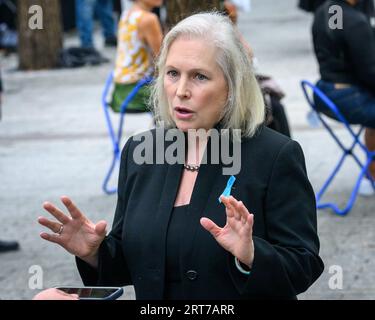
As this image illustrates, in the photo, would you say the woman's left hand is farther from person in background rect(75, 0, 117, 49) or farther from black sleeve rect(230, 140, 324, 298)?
person in background rect(75, 0, 117, 49)

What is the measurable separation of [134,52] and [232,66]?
4.31 meters

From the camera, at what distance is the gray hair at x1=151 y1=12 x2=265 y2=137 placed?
9.34 feet

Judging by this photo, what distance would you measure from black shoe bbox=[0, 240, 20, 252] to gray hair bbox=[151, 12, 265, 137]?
10.8 ft

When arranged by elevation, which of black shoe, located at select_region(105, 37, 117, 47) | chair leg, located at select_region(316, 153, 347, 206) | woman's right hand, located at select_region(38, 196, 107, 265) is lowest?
black shoe, located at select_region(105, 37, 117, 47)

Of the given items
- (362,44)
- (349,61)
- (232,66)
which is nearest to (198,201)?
(232,66)

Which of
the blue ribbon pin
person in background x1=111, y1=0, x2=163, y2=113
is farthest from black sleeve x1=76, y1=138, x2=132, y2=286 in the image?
person in background x1=111, y1=0, x2=163, y2=113

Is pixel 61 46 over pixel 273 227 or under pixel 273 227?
under

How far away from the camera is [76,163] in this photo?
827 cm

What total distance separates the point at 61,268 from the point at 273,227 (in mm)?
3112

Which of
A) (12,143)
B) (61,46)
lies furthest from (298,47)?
(12,143)

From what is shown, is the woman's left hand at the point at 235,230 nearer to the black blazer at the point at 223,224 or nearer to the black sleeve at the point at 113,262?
the black blazer at the point at 223,224

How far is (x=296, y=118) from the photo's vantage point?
9.52m

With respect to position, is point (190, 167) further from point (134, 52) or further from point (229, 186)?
point (134, 52)
